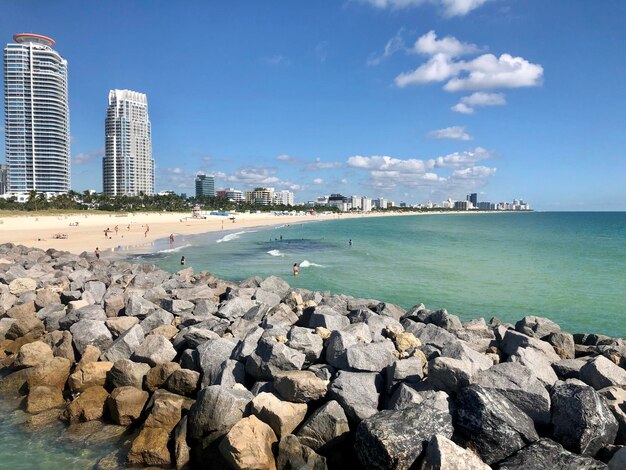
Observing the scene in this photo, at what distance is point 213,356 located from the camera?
8.15 m

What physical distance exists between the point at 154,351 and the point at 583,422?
23.7ft

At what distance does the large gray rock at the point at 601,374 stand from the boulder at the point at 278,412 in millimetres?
4619

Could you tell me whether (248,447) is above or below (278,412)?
below

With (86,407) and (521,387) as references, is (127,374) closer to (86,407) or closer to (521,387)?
(86,407)

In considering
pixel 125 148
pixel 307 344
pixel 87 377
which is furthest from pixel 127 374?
pixel 125 148

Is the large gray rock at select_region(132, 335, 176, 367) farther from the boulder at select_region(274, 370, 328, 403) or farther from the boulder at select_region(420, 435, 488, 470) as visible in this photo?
the boulder at select_region(420, 435, 488, 470)

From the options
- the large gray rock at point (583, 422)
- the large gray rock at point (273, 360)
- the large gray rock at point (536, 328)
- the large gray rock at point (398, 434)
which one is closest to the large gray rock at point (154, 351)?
the large gray rock at point (273, 360)

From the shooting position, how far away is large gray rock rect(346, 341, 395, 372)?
23.8ft

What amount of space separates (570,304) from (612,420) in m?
16.7

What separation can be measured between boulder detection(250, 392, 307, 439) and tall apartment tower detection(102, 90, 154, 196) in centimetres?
17797

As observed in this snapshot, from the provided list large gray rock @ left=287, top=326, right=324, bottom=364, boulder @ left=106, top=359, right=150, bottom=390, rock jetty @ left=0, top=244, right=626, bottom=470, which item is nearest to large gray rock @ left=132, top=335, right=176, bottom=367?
rock jetty @ left=0, top=244, right=626, bottom=470

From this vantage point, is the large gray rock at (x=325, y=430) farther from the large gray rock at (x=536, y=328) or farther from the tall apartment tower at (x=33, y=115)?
the tall apartment tower at (x=33, y=115)

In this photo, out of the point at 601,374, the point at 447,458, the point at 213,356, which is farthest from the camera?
the point at 213,356

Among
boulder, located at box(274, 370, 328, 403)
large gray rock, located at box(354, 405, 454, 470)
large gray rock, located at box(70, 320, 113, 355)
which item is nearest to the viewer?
large gray rock, located at box(354, 405, 454, 470)
